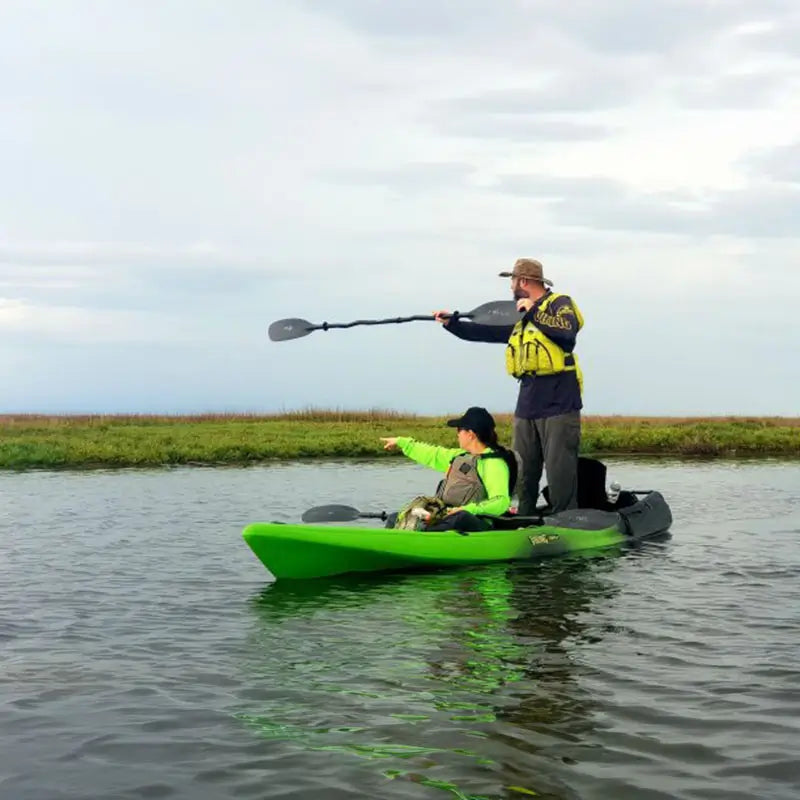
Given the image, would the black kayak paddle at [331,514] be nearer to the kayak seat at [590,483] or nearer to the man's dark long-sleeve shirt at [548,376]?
the man's dark long-sleeve shirt at [548,376]

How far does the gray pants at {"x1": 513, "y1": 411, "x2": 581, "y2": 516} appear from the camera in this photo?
10133 mm

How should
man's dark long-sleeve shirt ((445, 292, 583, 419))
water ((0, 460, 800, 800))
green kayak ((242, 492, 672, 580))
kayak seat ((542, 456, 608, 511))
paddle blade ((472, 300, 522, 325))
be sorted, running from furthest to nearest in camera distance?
1. kayak seat ((542, 456, 608, 511))
2. paddle blade ((472, 300, 522, 325))
3. man's dark long-sleeve shirt ((445, 292, 583, 419))
4. green kayak ((242, 492, 672, 580))
5. water ((0, 460, 800, 800))

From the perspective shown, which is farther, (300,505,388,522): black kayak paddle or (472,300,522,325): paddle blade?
(472,300,522,325): paddle blade

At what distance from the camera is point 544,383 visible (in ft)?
33.3

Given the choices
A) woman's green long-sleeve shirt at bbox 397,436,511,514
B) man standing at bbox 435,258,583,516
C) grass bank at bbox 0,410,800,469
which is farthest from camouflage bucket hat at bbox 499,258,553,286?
grass bank at bbox 0,410,800,469

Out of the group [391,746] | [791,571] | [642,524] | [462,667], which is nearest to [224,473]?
[642,524]

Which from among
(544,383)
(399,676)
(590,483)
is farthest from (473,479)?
(399,676)

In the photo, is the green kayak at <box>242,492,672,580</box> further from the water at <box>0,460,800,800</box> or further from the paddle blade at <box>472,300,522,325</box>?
the paddle blade at <box>472,300,522,325</box>

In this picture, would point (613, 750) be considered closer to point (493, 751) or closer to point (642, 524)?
point (493, 751)

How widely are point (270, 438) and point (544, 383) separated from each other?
709 inches

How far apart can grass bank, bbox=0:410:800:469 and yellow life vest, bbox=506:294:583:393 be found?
13917 millimetres

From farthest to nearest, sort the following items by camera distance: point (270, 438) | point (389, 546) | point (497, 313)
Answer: point (270, 438)
point (497, 313)
point (389, 546)

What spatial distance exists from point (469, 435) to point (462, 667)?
3.71m

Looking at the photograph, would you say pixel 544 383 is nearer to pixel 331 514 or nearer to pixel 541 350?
pixel 541 350
